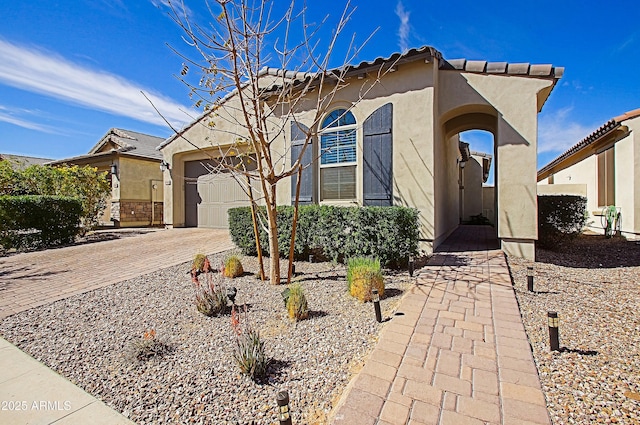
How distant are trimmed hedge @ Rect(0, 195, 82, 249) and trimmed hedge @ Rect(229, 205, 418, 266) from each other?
316 inches

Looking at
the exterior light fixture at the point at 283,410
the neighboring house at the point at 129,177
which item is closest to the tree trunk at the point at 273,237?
the exterior light fixture at the point at 283,410

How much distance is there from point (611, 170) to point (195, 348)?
14.2 m

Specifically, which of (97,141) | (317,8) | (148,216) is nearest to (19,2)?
(317,8)

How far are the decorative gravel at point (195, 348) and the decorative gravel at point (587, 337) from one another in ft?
5.11

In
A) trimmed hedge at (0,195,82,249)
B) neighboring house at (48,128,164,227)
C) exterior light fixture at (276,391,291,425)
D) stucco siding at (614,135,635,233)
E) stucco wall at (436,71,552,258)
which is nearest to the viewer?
exterior light fixture at (276,391,291,425)

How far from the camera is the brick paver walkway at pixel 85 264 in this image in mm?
4953

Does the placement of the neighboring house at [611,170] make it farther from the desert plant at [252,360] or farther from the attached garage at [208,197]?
the attached garage at [208,197]

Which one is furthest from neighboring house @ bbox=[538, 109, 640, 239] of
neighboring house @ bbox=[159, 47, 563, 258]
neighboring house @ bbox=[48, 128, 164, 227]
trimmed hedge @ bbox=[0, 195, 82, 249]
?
neighboring house @ bbox=[48, 128, 164, 227]

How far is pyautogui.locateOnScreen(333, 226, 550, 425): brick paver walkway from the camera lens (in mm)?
1997

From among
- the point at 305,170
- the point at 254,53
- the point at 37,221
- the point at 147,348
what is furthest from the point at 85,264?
the point at 254,53

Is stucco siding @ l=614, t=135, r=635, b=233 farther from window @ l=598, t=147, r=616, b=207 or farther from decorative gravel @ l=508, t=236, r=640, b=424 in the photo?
decorative gravel @ l=508, t=236, r=640, b=424

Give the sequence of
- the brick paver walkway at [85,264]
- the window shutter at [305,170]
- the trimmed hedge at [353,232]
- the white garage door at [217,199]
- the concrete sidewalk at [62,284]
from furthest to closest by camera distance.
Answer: the white garage door at [217,199] < the window shutter at [305,170] < the trimmed hedge at [353,232] < the brick paver walkway at [85,264] < the concrete sidewalk at [62,284]

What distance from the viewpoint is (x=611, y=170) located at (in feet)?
34.2

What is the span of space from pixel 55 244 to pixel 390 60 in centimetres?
1155
